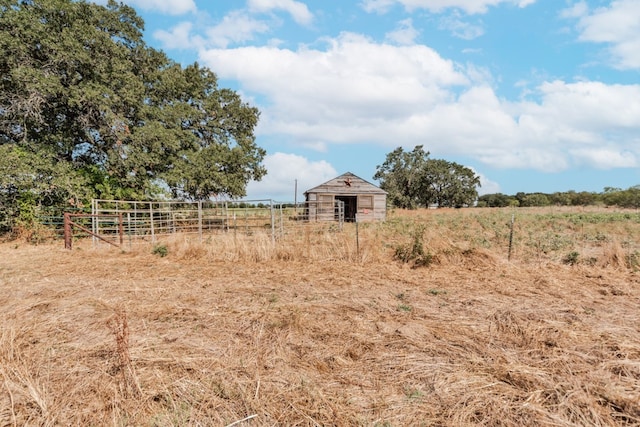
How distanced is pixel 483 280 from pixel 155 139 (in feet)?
53.2

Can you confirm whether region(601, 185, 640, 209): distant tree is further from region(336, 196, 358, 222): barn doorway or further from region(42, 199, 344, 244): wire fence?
region(42, 199, 344, 244): wire fence

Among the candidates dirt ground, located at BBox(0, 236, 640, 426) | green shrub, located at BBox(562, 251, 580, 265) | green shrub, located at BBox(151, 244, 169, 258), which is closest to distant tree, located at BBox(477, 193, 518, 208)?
green shrub, located at BBox(562, 251, 580, 265)

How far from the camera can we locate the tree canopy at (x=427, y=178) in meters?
58.1

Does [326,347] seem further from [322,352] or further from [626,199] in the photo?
[626,199]

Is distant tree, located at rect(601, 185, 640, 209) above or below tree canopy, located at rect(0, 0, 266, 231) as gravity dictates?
below

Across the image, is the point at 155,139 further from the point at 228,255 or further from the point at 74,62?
the point at 228,255

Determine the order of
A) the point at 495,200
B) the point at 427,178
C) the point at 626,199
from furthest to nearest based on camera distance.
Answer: the point at 495,200, the point at 427,178, the point at 626,199

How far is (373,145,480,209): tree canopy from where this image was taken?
5809 centimetres

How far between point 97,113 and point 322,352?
57.0ft

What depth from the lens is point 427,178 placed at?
58.5m

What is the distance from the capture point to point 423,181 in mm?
58844

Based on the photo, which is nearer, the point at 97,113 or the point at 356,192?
the point at 97,113

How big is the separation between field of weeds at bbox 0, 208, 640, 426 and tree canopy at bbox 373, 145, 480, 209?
168ft

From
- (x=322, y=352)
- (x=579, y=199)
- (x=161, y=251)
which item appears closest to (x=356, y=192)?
(x=161, y=251)
